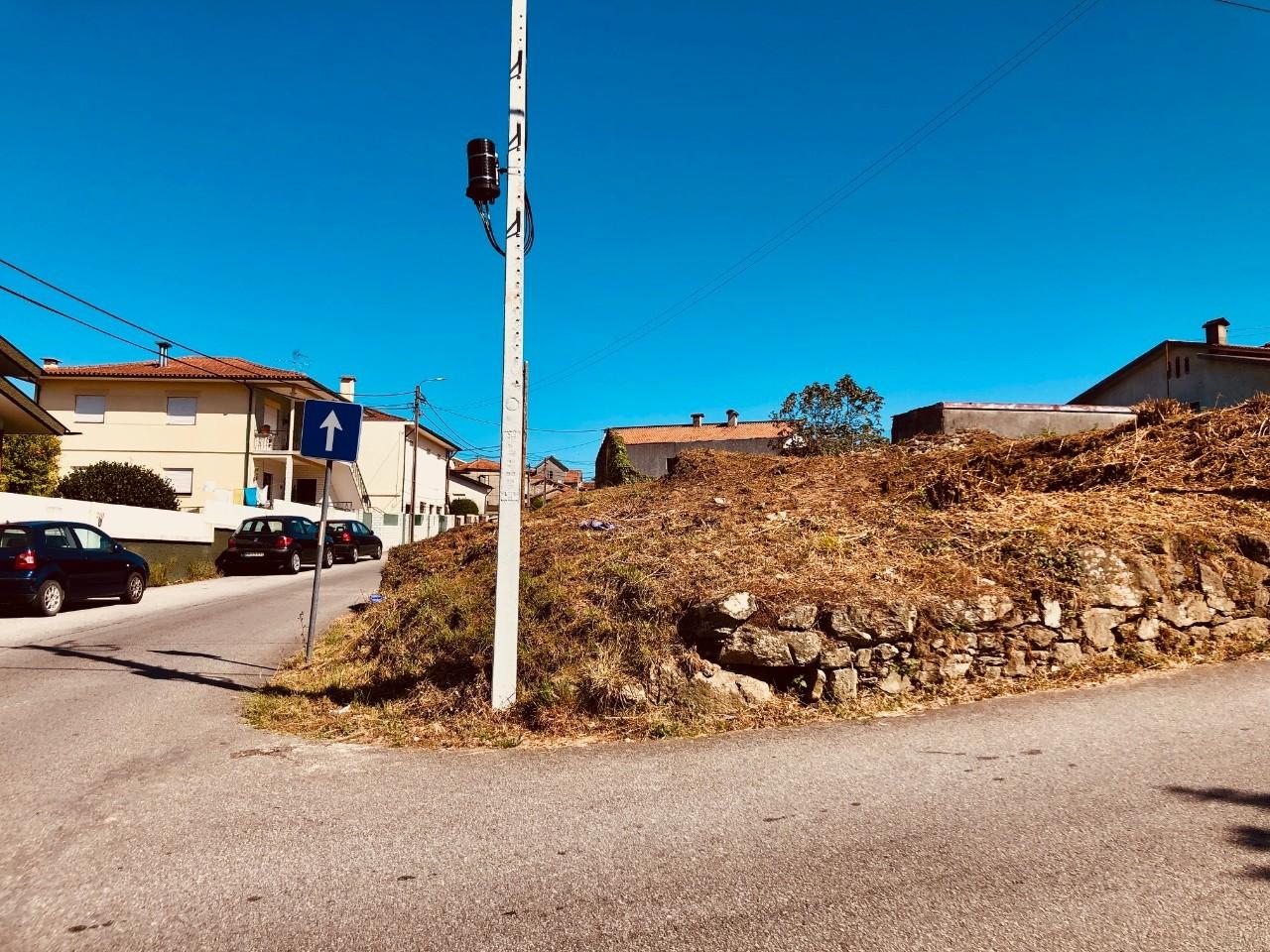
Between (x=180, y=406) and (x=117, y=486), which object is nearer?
(x=117, y=486)

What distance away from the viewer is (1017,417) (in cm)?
1455

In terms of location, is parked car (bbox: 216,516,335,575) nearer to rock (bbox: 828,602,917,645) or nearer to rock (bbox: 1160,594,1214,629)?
rock (bbox: 828,602,917,645)

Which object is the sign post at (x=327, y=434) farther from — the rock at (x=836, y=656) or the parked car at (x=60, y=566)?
the parked car at (x=60, y=566)

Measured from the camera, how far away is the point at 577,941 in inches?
113

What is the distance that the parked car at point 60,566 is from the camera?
12.5 m

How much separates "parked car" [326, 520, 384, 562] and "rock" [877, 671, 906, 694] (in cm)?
2407

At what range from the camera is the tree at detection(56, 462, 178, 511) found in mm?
25234

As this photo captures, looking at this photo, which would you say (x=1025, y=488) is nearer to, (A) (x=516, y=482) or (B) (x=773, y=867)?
(A) (x=516, y=482)

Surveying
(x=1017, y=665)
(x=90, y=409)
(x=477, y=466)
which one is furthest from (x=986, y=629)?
(x=477, y=466)

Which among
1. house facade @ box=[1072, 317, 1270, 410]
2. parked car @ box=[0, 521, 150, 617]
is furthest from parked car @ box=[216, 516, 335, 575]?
house facade @ box=[1072, 317, 1270, 410]

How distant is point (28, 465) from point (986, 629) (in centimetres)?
3059

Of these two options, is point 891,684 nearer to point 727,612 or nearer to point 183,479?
point 727,612

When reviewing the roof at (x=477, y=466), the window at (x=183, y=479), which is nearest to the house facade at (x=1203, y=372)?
the window at (x=183, y=479)

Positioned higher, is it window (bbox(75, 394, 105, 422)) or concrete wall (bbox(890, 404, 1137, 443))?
window (bbox(75, 394, 105, 422))
